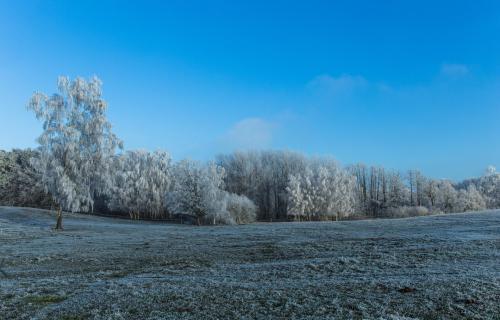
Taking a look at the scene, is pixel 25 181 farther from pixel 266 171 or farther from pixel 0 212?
pixel 266 171

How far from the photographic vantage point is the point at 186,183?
5247cm

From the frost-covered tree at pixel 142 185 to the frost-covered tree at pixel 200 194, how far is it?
61.5 feet

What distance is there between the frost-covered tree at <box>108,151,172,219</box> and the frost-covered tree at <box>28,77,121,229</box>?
34402mm

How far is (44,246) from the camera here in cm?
2219

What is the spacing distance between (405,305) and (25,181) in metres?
87.2

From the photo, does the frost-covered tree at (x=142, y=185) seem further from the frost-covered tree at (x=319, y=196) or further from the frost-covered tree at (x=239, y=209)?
the frost-covered tree at (x=319, y=196)

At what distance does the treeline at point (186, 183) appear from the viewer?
114 feet

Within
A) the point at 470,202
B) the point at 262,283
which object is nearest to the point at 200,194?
the point at 262,283

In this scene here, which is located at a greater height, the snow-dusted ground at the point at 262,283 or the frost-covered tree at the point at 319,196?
the frost-covered tree at the point at 319,196

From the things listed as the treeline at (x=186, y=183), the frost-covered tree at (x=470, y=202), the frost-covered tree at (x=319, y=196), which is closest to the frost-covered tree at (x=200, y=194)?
the treeline at (x=186, y=183)

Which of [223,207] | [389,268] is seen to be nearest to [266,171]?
[223,207]

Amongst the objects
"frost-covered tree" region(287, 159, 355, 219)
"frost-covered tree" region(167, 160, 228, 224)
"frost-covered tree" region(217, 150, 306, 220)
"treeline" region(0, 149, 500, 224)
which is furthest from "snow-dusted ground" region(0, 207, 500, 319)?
"frost-covered tree" region(217, 150, 306, 220)

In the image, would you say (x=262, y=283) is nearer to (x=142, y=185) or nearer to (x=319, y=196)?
(x=319, y=196)

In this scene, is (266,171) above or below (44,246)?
above
